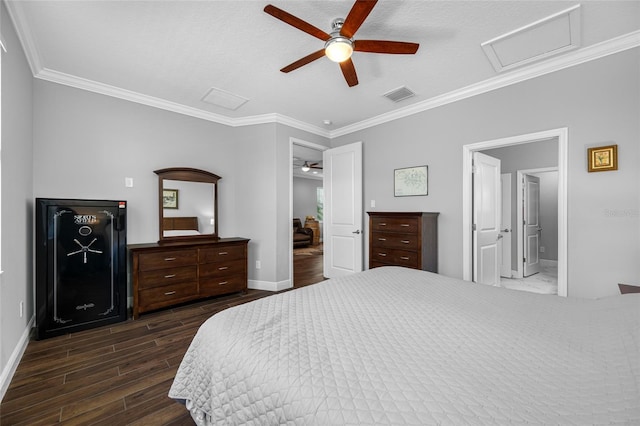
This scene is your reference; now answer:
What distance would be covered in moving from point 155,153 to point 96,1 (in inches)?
74.2

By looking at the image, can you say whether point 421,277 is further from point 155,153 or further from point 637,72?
point 155,153

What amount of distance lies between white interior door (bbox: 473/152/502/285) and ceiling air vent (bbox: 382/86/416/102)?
1.11 metres

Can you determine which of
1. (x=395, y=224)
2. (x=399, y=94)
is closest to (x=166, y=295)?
(x=395, y=224)

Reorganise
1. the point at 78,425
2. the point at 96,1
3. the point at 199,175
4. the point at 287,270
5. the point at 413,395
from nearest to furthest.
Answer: the point at 413,395 → the point at 78,425 → the point at 96,1 → the point at 199,175 → the point at 287,270

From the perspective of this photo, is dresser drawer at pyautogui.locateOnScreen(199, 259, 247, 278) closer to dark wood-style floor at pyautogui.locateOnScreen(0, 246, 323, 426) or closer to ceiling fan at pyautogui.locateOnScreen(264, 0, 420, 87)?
dark wood-style floor at pyautogui.locateOnScreen(0, 246, 323, 426)

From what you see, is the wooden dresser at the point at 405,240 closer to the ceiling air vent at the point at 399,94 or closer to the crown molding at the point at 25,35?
the ceiling air vent at the point at 399,94

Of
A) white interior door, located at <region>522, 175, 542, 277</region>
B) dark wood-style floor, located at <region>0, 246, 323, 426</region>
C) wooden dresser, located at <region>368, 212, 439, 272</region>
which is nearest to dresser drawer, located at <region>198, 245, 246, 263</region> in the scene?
dark wood-style floor, located at <region>0, 246, 323, 426</region>

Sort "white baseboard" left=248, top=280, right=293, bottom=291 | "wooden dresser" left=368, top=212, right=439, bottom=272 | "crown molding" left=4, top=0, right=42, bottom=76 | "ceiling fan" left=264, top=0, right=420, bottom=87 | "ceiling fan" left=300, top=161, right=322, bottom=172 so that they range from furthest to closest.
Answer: "ceiling fan" left=300, top=161, right=322, bottom=172 < "white baseboard" left=248, top=280, right=293, bottom=291 < "wooden dresser" left=368, top=212, right=439, bottom=272 < "crown molding" left=4, top=0, right=42, bottom=76 < "ceiling fan" left=264, top=0, right=420, bottom=87

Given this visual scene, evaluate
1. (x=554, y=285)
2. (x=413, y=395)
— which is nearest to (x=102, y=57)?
(x=413, y=395)

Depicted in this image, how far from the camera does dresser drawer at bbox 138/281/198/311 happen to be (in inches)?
120

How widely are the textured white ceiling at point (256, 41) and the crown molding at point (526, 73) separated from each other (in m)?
0.08

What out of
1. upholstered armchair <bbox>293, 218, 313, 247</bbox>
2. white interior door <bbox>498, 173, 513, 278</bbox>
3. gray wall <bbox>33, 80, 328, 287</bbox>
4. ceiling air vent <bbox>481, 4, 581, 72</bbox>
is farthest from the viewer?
upholstered armchair <bbox>293, 218, 313, 247</bbox>

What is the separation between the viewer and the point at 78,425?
1505 millimetres

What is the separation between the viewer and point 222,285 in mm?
3641
